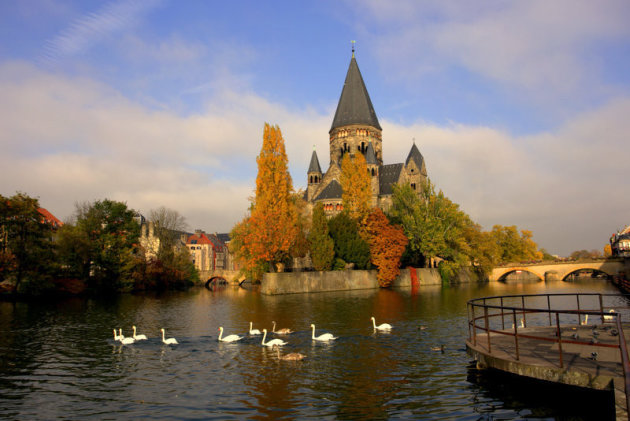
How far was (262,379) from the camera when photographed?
1402 centimetres

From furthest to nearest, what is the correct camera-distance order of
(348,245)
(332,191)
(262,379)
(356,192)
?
(332,191) → (356,192) → (348,245) → (262,379)

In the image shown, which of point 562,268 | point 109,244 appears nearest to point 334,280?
point 109,244

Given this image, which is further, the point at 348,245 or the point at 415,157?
the point at 415,157

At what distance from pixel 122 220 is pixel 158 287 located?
1252 centimetres

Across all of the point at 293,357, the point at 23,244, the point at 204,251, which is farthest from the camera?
the point at 204,251

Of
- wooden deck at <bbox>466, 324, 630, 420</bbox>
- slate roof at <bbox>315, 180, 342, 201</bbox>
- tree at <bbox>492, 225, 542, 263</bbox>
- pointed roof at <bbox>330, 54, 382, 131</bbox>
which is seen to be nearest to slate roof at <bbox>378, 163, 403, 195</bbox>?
pointed roof at <bbox>330, 54, 382, 131</bbox>

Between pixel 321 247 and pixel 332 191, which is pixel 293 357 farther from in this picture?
pixel 332 191

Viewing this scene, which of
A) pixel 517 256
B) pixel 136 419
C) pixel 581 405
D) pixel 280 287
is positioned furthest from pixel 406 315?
pixel 517 256

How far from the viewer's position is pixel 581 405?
10.6 metres

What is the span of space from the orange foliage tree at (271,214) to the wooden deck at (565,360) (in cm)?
3763

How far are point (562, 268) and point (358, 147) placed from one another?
47.5 metres

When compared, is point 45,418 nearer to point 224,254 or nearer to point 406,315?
point 406,315

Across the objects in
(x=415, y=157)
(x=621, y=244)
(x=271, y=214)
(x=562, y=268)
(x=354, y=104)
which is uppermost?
(x=354, y=104)

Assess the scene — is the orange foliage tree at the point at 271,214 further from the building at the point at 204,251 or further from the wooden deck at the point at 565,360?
the building at the point at 204,251
